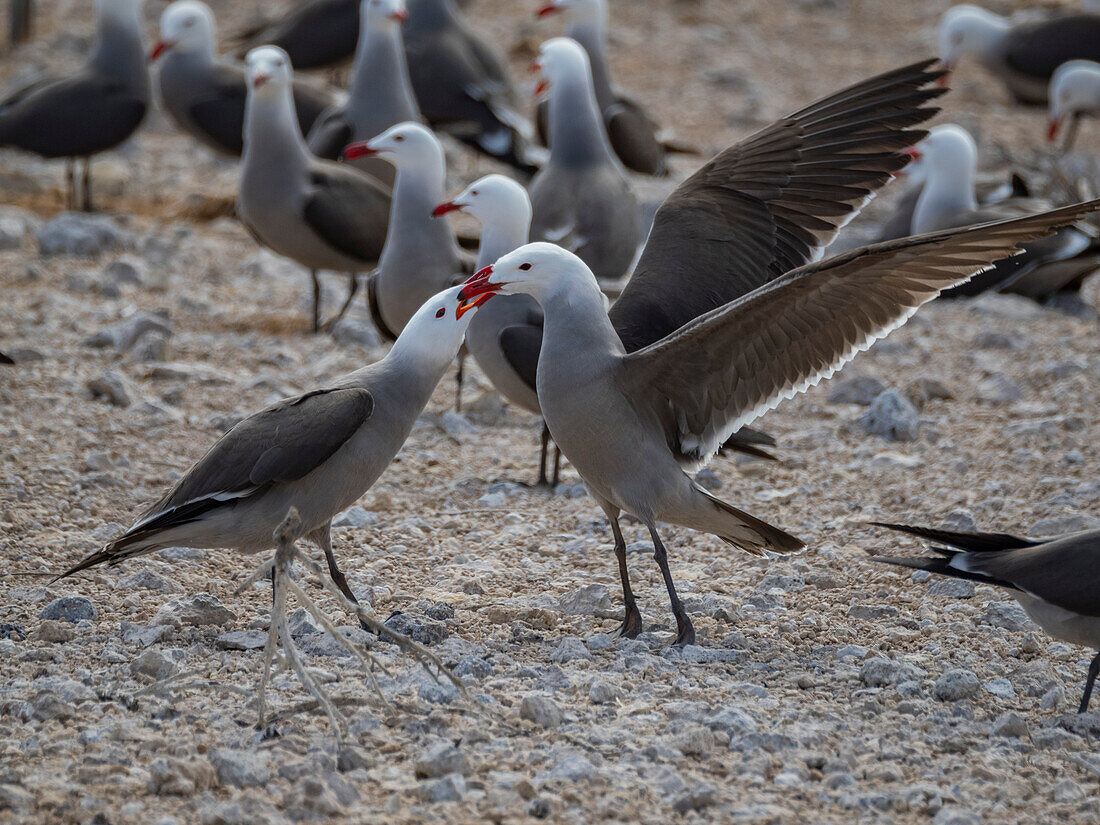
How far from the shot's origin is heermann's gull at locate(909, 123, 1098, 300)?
870 centimetres

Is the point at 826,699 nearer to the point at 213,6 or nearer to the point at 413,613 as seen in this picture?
the point at 413,613

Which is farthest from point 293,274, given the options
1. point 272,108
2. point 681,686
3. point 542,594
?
point 681,686

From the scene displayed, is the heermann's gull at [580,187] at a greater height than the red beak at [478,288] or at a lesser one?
lesser

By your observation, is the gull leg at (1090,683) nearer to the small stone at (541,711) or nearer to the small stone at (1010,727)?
the small stone at (1010,727)

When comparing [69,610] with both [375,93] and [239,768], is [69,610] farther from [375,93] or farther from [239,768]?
[375,93]

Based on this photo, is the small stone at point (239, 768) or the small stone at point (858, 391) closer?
the small stone at point (239, 768)

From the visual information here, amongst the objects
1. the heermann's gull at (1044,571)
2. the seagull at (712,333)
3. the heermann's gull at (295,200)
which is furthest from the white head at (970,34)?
the heermann's gull at (1044,571)

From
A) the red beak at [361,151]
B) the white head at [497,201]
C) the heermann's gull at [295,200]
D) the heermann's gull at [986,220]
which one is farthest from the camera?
the heermann's gull at [986,220]

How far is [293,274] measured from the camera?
928cm

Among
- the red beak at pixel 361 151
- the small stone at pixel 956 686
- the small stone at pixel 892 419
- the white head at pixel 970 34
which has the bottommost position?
the small stone at pixel 892 419

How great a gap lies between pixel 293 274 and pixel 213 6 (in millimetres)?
7770

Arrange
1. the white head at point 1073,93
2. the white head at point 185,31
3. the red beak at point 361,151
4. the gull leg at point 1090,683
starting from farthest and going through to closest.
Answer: the white head at point 1073,93
the white head at point 185,31
the red beak at point 361,151
the gull leg at point 1090,683

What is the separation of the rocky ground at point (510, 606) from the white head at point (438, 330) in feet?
2.74

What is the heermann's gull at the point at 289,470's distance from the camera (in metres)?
4.25
